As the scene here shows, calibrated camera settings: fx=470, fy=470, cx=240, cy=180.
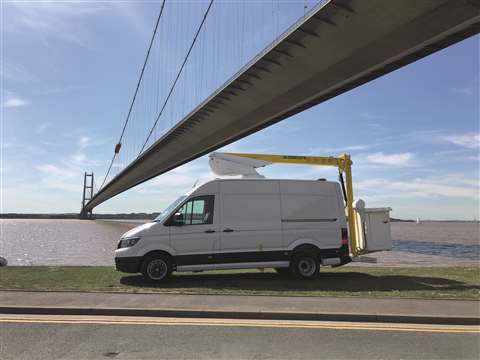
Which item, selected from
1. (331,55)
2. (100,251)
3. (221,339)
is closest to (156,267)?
(221,339)

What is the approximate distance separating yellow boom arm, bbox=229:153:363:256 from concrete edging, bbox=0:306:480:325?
552 centimetres

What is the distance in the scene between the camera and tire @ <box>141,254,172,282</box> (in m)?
10.3

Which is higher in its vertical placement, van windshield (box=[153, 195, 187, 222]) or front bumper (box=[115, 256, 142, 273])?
van windshield (box=[153, 195, 187, 222])

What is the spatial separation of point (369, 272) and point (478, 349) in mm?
6860

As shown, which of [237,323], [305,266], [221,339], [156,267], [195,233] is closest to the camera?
[221,339]

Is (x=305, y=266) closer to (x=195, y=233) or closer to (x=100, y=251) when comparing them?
(x=195, y=233)

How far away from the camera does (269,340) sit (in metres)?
5.79

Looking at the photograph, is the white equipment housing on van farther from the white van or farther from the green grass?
the green grass

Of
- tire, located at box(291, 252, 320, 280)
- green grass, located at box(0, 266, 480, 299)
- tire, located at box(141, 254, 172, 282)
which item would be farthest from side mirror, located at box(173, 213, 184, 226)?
tire, located at box(291, 252, 320, 280)

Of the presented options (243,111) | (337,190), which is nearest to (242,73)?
(243,111)

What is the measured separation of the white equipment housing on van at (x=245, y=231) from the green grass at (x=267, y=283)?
0.44m

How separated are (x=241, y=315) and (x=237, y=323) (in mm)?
315

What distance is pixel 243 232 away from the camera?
10.8 metres

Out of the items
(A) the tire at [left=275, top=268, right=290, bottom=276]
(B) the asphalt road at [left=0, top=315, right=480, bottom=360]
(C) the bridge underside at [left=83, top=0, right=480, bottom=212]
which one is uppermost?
(C) the bridge underside at [left=83, top=0, right=480, bottom=212]
